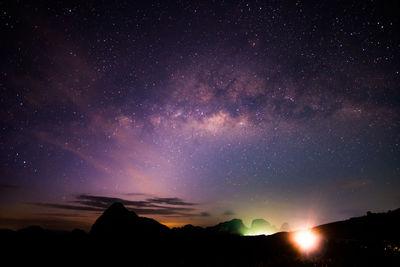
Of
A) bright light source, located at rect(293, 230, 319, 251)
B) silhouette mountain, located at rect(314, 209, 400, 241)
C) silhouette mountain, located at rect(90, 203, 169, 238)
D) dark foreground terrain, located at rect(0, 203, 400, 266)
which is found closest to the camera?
dark foreground terrain, located at rect(0, 203, 400, 266)

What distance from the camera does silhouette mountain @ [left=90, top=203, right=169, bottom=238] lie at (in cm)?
12775

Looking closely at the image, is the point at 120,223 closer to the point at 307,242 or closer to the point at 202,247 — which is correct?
the point at 202,247

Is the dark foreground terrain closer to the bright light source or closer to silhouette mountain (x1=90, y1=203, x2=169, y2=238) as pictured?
silhouette mountain (x1=90, y1=203, x2=169, y2=238)

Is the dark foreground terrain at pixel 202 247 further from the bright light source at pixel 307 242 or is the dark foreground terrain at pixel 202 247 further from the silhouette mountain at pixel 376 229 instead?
the bright light source at pixel 307 242

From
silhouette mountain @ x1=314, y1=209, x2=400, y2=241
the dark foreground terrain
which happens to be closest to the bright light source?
the dark foreground terrain

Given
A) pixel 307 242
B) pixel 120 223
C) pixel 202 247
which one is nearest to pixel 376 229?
pixel 307 242

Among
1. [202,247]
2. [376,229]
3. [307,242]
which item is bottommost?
[202,247]

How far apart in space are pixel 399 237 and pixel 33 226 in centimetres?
15029

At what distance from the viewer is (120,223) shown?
13238 centimetres

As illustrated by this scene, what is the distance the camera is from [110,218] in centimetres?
13438

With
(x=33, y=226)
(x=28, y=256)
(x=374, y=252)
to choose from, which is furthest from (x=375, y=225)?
(x=33, y=226)

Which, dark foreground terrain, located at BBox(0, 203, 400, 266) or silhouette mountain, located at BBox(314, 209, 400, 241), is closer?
dark foreground terrain, located at BBox(0, 203, 400, 266)

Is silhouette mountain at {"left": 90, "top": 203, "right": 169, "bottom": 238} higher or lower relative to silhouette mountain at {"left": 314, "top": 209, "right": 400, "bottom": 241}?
lower

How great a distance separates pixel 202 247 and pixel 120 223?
105 metres
